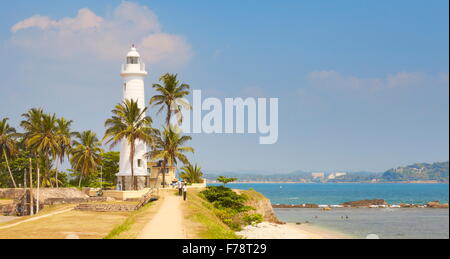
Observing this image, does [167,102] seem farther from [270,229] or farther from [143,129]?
[270,229]

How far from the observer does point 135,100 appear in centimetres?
5231

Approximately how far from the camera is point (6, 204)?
53.3m

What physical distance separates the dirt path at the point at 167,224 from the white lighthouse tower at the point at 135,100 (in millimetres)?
16569

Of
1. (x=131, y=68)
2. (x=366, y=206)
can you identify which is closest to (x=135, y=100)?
(x=131, y=68)

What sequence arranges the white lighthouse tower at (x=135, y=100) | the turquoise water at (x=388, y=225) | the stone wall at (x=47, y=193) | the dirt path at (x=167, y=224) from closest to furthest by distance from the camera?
1. the dirt path at (x=167, y=224)
2. the white lighthouse tower at (x=135, y=100)
3. the stone wall at (x=47, y=193)
4. the turquoise water at (x=388, y=225)

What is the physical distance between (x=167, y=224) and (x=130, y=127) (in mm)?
25293

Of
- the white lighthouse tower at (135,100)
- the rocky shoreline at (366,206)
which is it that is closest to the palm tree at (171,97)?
the white lighthouse tower at (135,100)

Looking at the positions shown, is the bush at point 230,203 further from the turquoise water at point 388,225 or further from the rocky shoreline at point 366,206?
the rocky shoreline at point 366,206

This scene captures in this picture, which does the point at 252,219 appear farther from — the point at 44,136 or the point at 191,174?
the point at 44,136

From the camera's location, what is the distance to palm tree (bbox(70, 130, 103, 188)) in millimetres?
65688

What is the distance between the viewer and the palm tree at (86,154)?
65.7 metres

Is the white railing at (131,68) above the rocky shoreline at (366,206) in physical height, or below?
above
